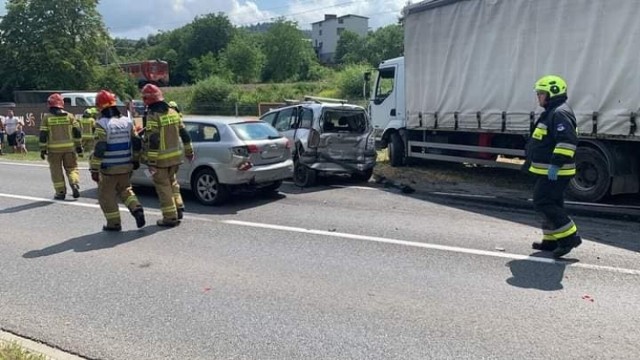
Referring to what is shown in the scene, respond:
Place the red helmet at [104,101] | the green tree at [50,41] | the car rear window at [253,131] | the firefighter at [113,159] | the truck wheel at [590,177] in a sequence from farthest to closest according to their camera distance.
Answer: the green tree at [50,41]
the car rear window at [253,131]
the truck wheel at [590,177]
the red helmet at [104,101]
the firefighter at [113,159]

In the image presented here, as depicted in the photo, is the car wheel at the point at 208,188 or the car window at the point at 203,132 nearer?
the car wheel at the point at 208,188

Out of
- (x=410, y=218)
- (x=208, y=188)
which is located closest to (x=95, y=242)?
(x=208, y=188)

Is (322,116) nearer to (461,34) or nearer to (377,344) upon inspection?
(461,34)

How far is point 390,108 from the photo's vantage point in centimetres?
1423

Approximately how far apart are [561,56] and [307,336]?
24.3 feet

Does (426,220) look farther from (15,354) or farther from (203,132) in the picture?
(15,354)

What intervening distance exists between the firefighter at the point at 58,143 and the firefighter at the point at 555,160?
779 centimetres

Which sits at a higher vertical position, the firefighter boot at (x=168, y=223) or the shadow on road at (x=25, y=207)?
the firefighter boot at (x=168, y=223)

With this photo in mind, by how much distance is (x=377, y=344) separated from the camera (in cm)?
411

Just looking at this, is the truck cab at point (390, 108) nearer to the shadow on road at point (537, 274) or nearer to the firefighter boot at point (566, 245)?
the firefighter boot at point (566, 245)

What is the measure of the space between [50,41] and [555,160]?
81.0 ft

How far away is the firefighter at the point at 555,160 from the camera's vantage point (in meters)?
5.99

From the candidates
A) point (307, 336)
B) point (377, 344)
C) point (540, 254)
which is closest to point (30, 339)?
point (307, 336)

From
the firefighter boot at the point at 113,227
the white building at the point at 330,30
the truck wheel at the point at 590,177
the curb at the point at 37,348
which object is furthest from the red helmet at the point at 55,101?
the white building at the point at 330,30
